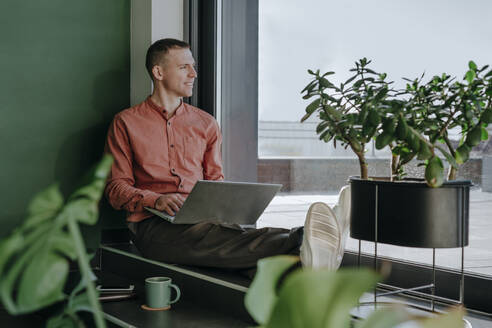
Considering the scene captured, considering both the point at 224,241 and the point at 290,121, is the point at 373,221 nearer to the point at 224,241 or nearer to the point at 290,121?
the point at 224,241

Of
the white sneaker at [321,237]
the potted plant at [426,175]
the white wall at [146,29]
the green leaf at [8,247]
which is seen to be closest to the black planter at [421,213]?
the potted plant at [426,175]

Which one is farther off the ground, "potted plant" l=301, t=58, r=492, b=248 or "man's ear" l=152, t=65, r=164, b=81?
"man's ear" l=152, t=65, r=164, b=81

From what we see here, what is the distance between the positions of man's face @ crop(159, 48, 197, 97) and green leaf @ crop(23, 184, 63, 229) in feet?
7.94

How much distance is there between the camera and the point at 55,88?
9.62 feet

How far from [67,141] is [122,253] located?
70cm

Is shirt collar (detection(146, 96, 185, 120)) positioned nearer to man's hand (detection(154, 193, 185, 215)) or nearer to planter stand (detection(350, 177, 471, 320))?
man's hand (detection(154, 193, 185, 215))

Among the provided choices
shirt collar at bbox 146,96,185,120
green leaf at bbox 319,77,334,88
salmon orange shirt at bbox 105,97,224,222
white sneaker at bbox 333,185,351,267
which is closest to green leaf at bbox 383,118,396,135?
green leaf at bbox 319,77,334,88

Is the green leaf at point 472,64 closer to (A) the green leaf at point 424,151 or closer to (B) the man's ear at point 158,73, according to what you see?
(A) the green leaf at point 424,151

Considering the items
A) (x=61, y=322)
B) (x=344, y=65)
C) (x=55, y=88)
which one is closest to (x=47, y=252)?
(x=61, y=322)

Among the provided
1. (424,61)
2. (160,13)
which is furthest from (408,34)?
(160,13)

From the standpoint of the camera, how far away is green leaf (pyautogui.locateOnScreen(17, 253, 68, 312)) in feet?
1.07

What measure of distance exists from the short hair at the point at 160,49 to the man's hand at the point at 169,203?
2.30 ft

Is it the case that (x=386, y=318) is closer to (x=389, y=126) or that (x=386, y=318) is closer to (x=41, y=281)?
(x=41, y=281)

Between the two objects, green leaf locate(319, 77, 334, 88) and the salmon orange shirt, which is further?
the salmon orange shirt
